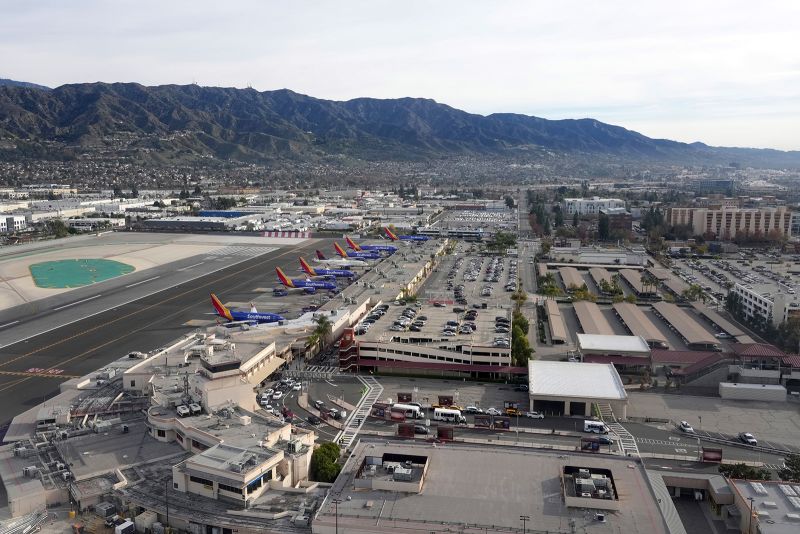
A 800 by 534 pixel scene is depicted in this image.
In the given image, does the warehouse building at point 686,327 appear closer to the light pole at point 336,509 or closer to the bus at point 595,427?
the bus at point 595,427


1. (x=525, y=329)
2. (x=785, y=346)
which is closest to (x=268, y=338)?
(x=525, y=329)

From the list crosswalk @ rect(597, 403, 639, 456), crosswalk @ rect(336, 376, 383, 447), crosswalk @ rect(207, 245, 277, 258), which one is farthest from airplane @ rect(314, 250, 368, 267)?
crosswalk @ rect(597, 403, 639, 456)

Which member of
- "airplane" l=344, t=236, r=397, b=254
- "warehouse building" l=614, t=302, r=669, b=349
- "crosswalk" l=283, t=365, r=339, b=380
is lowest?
"crosswalk" l=283, t=365, r=339, b=380

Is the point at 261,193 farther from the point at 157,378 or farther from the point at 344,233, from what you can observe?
the point at 157,378

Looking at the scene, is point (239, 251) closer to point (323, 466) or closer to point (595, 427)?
point (595, 427)

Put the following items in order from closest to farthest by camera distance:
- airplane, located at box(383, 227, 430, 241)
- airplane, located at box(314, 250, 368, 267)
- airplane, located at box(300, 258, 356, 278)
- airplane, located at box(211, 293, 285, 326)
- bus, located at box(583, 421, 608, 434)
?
bus, located at box(583, 421, 608, 434) → airplane, located at box(211, 293, 285, 326) → airplane, located at box(300, 258, 356, 278) → airplane, located at box(314, 250, 368, 267) → airplane, located at box(383, 227, 430, 241)

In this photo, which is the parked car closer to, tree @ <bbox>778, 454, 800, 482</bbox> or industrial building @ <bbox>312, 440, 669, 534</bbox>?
tree @ <bbox>778, 454, 800, 482</bbox>

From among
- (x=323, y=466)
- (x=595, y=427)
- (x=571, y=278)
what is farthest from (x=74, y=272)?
(x=595, y=427)
